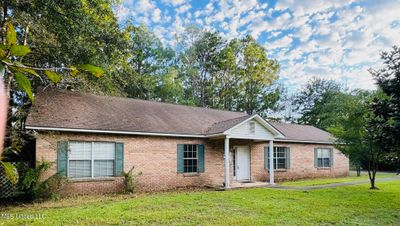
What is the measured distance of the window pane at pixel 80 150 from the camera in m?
12.8

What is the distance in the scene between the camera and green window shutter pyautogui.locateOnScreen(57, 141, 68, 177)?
40.6 ft

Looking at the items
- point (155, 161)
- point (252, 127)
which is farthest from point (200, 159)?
point (252, 127)

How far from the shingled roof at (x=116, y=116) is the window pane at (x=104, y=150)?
0.70 meters

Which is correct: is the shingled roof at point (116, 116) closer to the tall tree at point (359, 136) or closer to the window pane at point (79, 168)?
the window pane at point (79, 168)

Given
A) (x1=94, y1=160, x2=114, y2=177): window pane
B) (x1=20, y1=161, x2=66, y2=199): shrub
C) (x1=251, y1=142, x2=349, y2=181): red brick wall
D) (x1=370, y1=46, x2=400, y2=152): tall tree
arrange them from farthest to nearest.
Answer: (x1=251, y1=142, x2=349, y2=181): red brick wall → (x1=94, y1=160, x2=114, y2=177): window pane → (x1=20, y1=161, x2=66, y2=199): shrub → (x1=370, y1=46, x2=400, y2=152): tall tree

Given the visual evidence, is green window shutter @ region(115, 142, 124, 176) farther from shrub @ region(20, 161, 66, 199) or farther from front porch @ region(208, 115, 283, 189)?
front porch @ region(208, 115, 283, 189)

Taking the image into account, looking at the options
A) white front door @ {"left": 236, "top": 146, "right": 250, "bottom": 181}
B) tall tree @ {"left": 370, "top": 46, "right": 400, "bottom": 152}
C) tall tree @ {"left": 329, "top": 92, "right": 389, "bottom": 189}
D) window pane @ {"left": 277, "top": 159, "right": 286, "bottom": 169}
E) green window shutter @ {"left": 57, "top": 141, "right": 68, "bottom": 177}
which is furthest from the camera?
window pane @ {"left": 277, "top": 159, "right": 286, "bottom": 169}

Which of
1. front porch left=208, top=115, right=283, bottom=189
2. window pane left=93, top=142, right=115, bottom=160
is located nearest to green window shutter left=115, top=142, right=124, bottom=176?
window pane left=93, top=142, right=115, bottom=160

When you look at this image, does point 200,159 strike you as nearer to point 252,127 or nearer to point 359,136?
point 252,127

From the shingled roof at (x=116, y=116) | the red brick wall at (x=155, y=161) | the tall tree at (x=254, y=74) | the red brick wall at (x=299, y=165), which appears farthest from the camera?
the tall tree at (x=254, y=74)

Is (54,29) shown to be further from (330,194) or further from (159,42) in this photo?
(159,42)

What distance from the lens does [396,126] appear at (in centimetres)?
1016

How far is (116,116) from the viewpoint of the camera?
1509 centimetres

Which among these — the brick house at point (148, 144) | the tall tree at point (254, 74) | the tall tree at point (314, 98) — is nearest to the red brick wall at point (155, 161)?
the brick house at point (148, 144)
